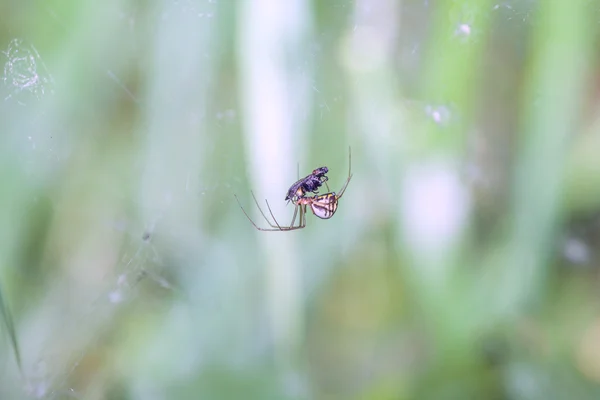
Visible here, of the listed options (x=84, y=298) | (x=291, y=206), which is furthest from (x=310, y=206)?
(x=84, y=298)

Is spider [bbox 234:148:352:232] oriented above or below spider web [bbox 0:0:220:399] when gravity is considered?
above

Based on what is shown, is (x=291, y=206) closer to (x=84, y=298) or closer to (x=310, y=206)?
(x=310, y=206)

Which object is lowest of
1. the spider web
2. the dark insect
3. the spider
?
the spider web

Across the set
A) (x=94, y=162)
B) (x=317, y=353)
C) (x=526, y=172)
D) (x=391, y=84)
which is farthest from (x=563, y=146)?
(x=94, y=162)

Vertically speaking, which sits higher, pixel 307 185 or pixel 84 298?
pixel 307 185

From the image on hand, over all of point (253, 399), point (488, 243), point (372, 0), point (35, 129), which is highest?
point (372, 0)

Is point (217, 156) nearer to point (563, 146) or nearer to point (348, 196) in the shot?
point (348, 196)

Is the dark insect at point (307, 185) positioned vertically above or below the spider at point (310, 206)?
above

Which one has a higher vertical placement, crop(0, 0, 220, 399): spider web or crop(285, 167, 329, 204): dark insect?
crop(285, 167, 329, 204): dark insect
